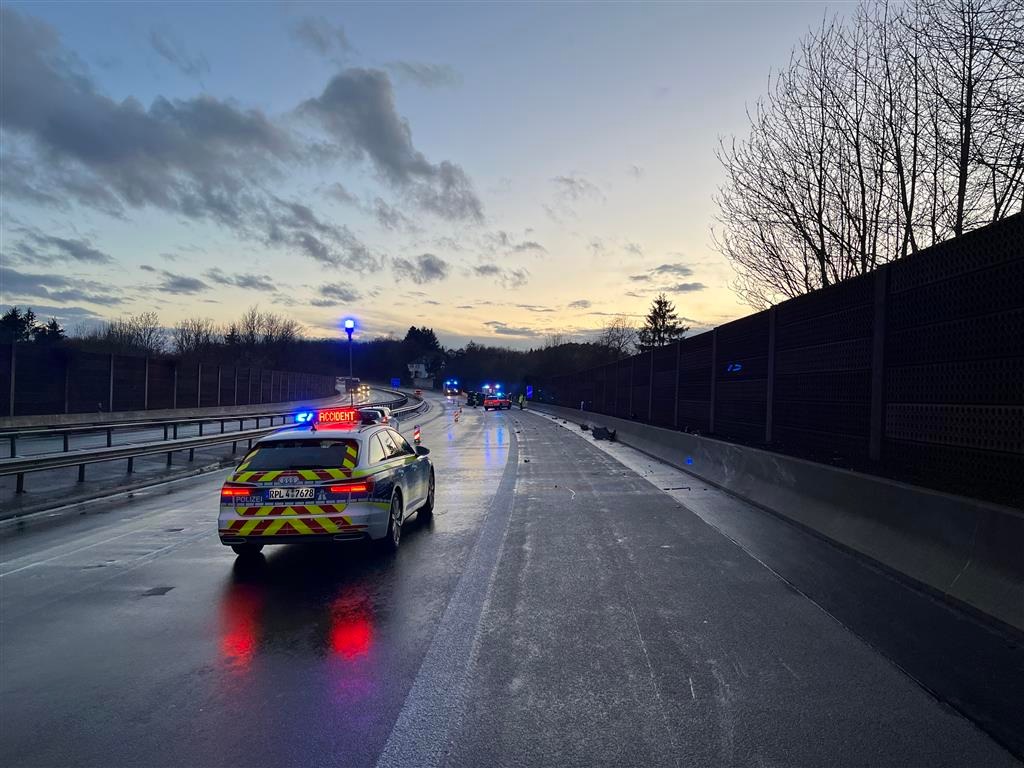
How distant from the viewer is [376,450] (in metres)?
9.33

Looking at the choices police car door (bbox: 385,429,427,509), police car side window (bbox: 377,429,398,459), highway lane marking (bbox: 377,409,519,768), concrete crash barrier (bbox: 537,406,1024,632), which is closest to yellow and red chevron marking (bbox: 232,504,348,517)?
police car side window (bbox: 377,429,398,459)

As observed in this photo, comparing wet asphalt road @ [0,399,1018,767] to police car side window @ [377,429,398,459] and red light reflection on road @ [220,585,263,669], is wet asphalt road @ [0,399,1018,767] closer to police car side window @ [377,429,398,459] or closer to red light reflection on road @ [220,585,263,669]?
red light reflection on road @ [220,585,263,669]

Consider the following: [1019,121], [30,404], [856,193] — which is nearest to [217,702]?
[1019,121]

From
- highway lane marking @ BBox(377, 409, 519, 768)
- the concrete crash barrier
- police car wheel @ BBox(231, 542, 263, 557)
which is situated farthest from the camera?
police car wheel @ BBox(231, 542, 263, 557)

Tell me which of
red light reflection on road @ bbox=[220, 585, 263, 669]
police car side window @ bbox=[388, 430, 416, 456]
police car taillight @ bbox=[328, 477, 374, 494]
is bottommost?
red light reflection on road @ bbox=[220, 585, 263, 669]

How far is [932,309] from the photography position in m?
7.92

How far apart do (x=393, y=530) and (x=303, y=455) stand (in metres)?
1.49

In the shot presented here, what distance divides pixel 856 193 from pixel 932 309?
9.15m

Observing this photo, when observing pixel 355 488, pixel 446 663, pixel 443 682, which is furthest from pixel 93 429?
pixel 443 682

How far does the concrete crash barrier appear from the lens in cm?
584

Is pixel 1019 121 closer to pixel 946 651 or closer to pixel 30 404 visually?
pixel 946 651

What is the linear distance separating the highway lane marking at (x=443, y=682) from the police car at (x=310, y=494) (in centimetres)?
137

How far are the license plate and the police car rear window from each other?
315 millimetres

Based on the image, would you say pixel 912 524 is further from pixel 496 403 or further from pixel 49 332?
pixel 49 332
